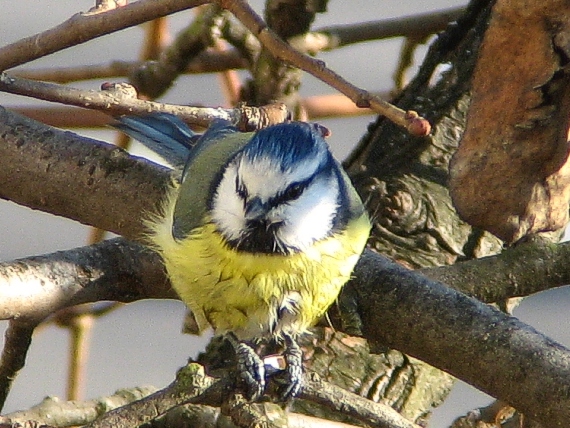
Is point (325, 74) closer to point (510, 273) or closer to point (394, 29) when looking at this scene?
point (510, 273)

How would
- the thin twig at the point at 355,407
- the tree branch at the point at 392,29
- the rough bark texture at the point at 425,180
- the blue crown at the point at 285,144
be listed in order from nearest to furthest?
the thin twig at the point at 355,407 → the blue crown at the point at 285,144 → the rough bark texture at the point at 425,180 → the tree branch at the point at 392,29

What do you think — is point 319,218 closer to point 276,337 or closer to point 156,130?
point 276,337

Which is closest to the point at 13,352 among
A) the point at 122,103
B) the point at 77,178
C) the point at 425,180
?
the point at 77,178

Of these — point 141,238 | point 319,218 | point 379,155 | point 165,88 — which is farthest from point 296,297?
point 165,88

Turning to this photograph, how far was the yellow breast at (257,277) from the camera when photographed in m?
1.38

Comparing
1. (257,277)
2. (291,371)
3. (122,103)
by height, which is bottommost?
(291,371)

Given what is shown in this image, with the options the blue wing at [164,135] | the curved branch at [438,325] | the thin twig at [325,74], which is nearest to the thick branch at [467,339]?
the curved branch at [438,325]

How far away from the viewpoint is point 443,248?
167 cm


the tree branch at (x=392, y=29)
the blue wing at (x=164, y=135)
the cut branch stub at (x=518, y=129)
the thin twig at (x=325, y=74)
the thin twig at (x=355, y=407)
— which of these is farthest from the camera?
the tree branch at (x=392, y=29)

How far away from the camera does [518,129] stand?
1273mm

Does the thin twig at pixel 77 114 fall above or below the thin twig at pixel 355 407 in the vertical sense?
above

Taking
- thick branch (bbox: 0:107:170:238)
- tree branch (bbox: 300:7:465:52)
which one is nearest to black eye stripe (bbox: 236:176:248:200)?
thick branch (bbox: 0:107:170:238)

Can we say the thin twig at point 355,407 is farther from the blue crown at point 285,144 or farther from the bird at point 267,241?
the blue crown at point 285,144

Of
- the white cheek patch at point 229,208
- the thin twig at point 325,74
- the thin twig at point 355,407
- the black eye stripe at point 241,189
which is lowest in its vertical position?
the thin twig at point 355,407
